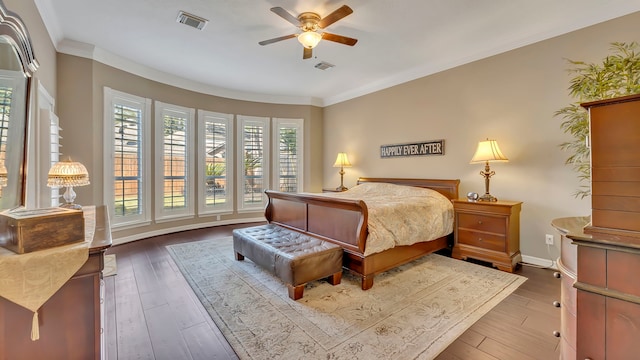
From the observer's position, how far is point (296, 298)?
97.0 inches

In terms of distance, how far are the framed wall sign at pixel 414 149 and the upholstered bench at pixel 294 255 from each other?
2517mm

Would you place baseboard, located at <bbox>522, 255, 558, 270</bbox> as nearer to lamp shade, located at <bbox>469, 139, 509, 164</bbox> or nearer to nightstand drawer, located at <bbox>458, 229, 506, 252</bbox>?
nightstand drawer, located at <bbox>458, 229, 506, 252</bbox>

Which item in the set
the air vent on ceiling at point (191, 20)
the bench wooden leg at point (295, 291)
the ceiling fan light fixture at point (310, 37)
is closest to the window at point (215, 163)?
the air vent on ceiling at point (191, 20)

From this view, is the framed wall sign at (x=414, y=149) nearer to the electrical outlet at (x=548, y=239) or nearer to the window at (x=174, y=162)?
the electrical outlet at (x=548, y=239)

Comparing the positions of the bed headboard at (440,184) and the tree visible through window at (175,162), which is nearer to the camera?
the bed headboard at (440,184)

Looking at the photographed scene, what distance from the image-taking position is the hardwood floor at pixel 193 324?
5.88 ft

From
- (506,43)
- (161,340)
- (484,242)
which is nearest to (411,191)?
(484,242)

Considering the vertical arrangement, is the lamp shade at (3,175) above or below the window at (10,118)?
below

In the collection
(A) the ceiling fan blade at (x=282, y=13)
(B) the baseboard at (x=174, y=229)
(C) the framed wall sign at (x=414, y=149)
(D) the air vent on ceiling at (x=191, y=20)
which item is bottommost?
(B) the baseboard at (x=174, y=229)

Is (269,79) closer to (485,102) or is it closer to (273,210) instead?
(273,210)

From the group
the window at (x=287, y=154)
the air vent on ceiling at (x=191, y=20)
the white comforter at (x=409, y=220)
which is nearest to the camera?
the white comforter at (x=409, y=220)

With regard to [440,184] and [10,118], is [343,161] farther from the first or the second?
[10,118]

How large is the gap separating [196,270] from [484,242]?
3.53 metres

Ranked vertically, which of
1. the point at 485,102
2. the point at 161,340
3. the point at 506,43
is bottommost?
the point at 161,340
